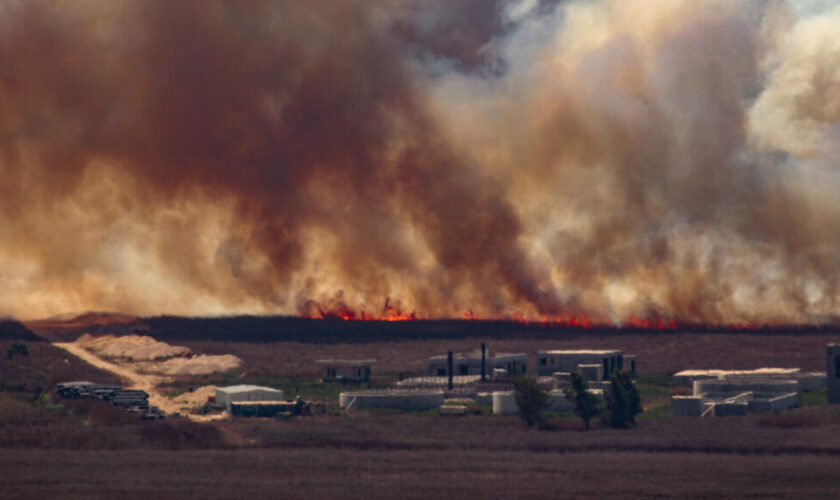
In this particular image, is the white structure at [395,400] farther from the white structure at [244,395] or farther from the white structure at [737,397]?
the white structure at [737,397]

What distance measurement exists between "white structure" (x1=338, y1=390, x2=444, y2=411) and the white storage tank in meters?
7.25

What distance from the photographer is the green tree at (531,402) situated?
138000 millimetres

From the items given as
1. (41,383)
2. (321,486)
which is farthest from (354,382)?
(321,486)

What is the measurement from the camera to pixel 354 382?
188 meters

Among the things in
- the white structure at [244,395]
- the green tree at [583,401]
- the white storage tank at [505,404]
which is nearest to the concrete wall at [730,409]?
the green tree at [583,401]

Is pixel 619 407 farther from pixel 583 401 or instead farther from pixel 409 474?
pixel 409 474

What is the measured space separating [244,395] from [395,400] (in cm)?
1726

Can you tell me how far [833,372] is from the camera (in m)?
148

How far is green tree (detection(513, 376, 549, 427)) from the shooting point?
453 ft

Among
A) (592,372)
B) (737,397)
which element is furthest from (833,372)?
(592,372)

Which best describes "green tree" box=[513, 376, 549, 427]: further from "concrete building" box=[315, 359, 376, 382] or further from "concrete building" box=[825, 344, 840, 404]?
"concrete building" box=[315, 359, 376, 382]

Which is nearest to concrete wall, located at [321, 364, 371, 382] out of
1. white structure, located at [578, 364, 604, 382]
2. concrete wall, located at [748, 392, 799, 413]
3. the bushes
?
white structure, located at [578, 364, 604, 382]

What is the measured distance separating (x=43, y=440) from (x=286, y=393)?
50111 millimetres

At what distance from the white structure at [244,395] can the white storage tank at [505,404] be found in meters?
26.0
